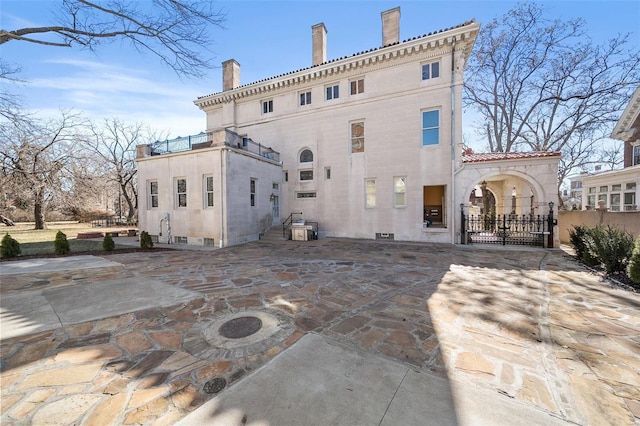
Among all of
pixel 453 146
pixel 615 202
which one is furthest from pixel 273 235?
pixel 615 202

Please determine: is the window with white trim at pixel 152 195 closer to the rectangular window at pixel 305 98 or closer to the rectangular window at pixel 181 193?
the rectangular window at pixel 181 193

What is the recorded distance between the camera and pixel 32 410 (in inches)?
81.7

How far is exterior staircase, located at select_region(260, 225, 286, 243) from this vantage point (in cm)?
1346

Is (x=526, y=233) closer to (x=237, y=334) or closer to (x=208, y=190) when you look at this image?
(x=237, y=334)

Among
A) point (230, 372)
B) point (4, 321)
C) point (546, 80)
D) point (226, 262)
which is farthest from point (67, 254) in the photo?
point (546, 80)

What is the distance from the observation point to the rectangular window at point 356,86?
14180 mm

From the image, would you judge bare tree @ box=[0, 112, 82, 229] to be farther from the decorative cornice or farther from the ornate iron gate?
the ornate iron gate

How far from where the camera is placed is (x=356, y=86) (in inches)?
563

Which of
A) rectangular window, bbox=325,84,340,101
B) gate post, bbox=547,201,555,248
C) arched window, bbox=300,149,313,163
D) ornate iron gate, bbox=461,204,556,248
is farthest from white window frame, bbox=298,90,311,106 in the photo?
gate post, bbox=547,201,555,248

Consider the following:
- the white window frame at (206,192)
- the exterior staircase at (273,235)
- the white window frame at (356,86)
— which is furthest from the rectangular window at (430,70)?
the white window frame at (206,192)

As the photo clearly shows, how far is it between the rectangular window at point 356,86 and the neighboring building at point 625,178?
16826 mm

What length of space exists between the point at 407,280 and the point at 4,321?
747 cm

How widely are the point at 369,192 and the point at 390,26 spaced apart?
31.1 feet

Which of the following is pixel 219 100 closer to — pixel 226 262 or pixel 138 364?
pixel 226 262
